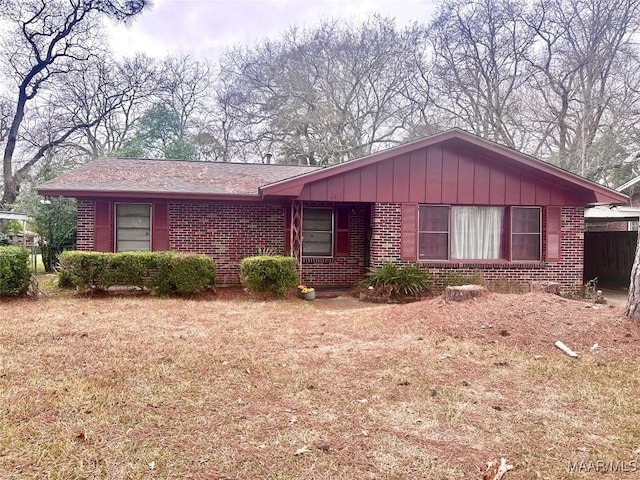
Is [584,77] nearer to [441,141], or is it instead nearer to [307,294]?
[441,141]

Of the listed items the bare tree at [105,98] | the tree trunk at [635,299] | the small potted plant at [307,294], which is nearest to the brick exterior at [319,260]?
the small potted plant at [307,294]

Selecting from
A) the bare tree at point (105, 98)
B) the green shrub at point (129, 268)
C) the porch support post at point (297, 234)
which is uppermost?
the bare tree at point (105, 98)

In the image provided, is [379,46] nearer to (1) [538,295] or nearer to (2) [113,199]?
(2) [113,199]

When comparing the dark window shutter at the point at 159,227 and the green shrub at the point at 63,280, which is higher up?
the dark window shutter at the point at 159,227

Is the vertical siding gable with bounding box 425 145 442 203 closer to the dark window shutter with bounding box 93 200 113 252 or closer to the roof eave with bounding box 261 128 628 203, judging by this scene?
the roof eave with bounding box 261 128 628 203

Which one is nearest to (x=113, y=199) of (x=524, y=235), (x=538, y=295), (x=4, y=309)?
(x=4, y=309)

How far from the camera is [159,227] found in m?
10.0

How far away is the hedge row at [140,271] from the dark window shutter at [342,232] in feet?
11.9

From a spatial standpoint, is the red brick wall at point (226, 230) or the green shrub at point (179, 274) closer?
the green shrub at point (179, 274)

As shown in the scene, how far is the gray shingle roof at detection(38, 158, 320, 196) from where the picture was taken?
9.38 meters

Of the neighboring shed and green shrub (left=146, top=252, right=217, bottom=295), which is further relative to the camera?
the neighboring shed

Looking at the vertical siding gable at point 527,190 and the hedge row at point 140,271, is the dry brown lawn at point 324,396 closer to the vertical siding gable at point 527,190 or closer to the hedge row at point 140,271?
the hedge row at point 140,271

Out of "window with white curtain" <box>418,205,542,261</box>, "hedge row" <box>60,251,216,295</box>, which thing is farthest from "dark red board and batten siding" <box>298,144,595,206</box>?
"hedge row" <box>60,251,216,295</box>

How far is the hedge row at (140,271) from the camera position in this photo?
8.03 metres
